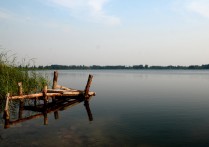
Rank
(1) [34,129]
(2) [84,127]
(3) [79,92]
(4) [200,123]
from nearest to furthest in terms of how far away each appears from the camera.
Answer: (1) [34,129] < (2) [84,127] < (4) [200,123] < (3) [79,92]

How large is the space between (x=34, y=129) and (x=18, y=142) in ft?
8.01

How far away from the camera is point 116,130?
49.9 feet

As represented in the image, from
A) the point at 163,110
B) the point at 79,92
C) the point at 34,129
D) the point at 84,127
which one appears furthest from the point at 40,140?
the point at 163,110

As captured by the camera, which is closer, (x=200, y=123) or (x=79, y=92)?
(x=200, y=123)

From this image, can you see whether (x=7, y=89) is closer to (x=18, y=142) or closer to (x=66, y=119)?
(x=66, y=119)

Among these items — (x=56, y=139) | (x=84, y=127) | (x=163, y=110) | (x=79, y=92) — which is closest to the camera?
(x=56, y=139)

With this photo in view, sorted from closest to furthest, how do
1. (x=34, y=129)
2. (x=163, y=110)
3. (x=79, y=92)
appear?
(x=34, y=129) → (x=79, y=92) → (x=163, y=110)

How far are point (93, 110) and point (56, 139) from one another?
955 cm

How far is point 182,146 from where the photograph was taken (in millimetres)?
12719

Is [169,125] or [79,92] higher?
[79,92]

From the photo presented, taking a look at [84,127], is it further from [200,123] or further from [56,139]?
[200,123]

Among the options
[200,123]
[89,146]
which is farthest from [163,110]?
[89,146]

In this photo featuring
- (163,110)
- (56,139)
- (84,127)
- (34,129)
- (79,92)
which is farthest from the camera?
(163,110)

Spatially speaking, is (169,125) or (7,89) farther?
(7,89)
